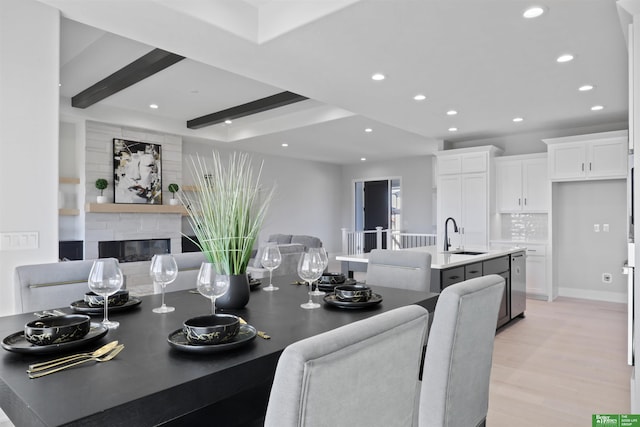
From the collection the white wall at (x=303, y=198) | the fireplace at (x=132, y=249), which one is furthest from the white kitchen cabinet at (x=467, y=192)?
the fireplace at (x=132, y=249)

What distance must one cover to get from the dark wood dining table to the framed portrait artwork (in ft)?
18.3

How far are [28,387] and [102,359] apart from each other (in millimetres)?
182

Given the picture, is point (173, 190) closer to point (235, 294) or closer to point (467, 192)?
point (467, 192)

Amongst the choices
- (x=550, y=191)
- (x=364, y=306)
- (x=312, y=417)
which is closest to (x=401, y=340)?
(x=312, y=417)

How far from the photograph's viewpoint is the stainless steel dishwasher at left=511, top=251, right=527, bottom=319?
453 cm

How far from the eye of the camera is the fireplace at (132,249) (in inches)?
255

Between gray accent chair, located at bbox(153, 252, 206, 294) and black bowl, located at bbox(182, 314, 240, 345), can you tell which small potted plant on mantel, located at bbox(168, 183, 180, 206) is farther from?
black bowl, located at bbox(182, 314, 240, 345)

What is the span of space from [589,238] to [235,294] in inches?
244

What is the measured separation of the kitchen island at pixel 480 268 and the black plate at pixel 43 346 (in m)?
2.55

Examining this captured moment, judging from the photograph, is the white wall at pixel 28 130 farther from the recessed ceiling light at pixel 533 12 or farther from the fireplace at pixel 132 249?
the fireplace at pixel 132 249

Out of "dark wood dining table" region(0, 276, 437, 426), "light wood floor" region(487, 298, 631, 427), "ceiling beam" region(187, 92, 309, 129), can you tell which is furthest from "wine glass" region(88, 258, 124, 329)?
"ceiling beam" region(187, 92, 309, 129)

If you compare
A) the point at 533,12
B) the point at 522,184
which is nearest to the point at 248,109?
the point at 533,12

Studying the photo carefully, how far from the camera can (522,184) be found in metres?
6.35

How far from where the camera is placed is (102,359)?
41.9 inches
